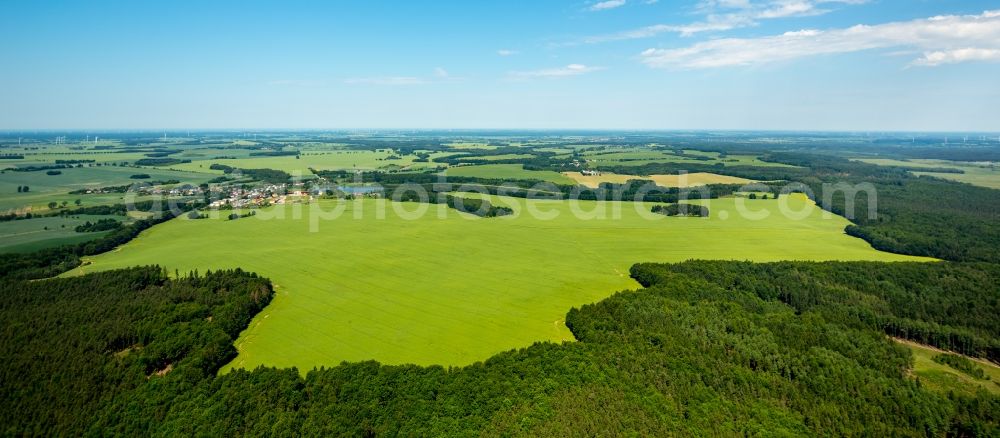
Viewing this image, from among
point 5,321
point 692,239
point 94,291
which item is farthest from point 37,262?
point 692,239

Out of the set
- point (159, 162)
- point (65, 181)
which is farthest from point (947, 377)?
point (159, 162)

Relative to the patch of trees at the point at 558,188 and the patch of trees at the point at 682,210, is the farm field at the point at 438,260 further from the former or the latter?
the patch of trees at the point at 558,188

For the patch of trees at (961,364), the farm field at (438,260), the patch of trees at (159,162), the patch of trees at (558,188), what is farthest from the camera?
the patch of trees at (159,162)

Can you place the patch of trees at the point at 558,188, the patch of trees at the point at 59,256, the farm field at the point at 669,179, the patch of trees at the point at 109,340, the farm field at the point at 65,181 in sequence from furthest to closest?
the farm field at the point at 669,179, the patch of trees at the point at 558,188, the farm field at the point at 65,181, the patch of trees at the point at 59,256, the patch of trees at the point at 109,340

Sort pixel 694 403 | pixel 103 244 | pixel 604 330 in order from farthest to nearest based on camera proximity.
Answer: pixel 103 244 < pixel 604 330 < pixel 694 403

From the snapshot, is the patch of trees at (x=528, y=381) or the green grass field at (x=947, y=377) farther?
the green grass field at (x=947, y=377)

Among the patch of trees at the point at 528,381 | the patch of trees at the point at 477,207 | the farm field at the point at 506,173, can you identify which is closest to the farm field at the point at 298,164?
the farm field at the point at 506,173

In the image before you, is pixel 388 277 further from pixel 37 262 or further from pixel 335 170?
pixel 335 170
